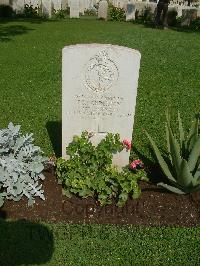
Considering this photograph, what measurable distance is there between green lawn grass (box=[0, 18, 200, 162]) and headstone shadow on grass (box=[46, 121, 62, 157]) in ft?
0.06

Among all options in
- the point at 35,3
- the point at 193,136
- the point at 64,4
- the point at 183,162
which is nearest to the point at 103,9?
the point at 64,4

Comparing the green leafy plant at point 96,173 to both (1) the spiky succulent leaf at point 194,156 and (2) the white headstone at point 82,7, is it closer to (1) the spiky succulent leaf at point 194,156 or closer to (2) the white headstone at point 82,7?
(1) the spiky succulent leaf at point 194,156

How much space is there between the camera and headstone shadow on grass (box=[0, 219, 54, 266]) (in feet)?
12.9

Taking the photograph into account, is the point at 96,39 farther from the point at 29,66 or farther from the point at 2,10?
the point at 2,10

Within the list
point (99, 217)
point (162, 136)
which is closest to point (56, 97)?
point (162, 136)

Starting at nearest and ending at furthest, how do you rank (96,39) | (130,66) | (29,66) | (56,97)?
(130,66)
(56,97)
(29,66)
(96,39)

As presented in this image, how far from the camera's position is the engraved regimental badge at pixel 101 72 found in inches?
174

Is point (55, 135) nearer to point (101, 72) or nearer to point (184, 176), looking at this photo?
point (101, 72)

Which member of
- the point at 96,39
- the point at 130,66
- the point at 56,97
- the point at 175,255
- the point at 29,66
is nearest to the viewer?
the point at 175,255

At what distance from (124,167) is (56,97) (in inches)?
148

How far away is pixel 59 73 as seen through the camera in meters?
10.1

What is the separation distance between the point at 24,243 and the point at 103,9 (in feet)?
62.1

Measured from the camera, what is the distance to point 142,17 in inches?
Answer: 883

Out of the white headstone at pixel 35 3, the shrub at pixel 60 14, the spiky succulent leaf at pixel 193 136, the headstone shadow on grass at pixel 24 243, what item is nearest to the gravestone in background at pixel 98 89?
the spiky succulent leaf at pixel 193 136
